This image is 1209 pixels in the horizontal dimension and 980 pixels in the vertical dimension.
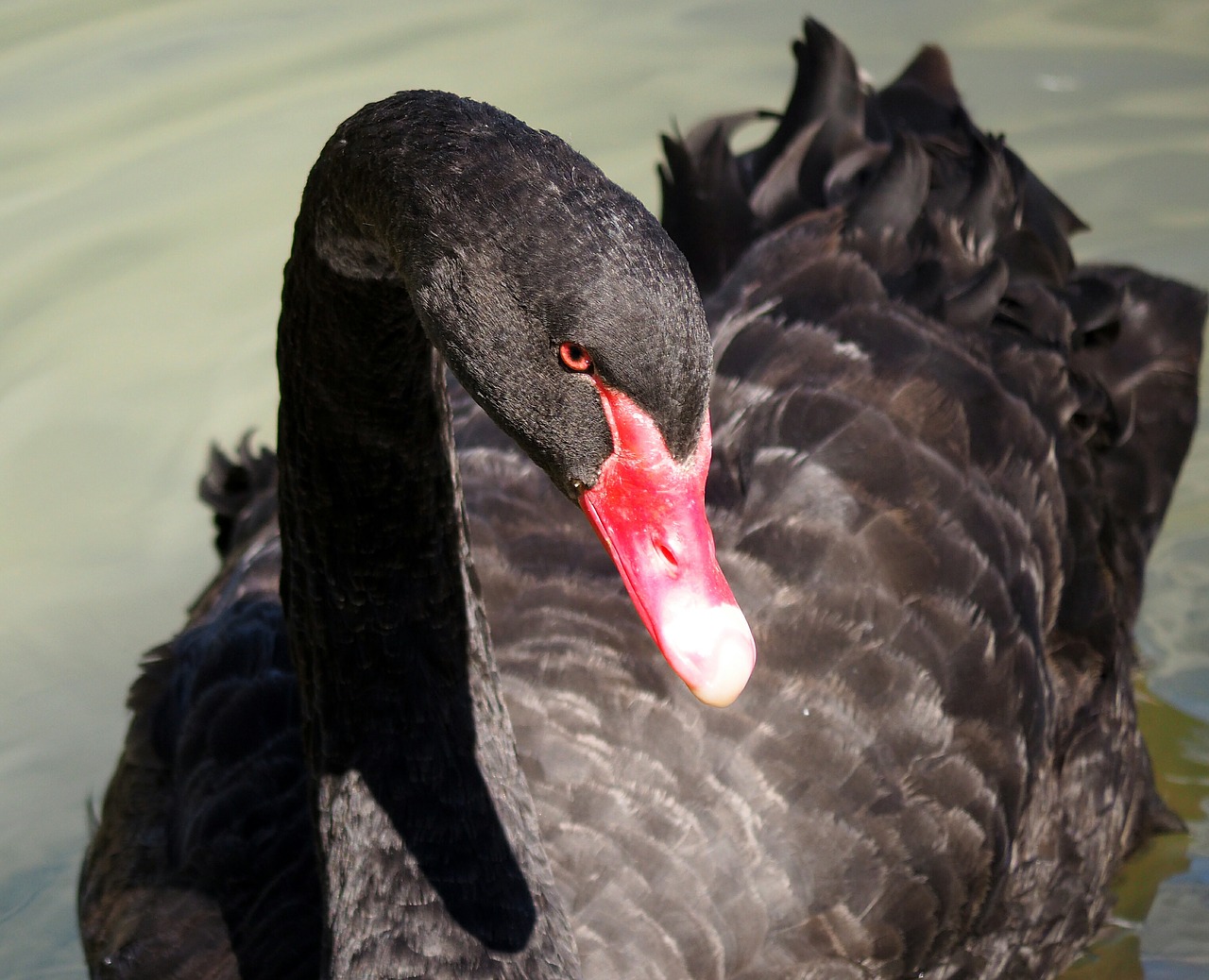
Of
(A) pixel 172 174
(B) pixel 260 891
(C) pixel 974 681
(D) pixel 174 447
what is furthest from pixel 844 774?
(A) pixel 172 174

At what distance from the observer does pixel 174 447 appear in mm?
6188

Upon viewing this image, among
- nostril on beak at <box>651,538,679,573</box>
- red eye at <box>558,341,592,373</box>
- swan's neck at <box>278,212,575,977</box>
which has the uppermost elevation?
red eye at <box>558,341,592,373</box>

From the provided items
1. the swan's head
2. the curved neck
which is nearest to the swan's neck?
the curved neck

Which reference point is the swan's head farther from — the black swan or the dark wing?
the dark wing

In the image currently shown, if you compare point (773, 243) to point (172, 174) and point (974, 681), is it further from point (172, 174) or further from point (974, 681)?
point (172, 174)

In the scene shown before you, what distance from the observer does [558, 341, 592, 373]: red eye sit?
2242 mm

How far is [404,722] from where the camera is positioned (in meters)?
3.16

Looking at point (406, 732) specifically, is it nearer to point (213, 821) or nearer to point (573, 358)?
point (213, 821)

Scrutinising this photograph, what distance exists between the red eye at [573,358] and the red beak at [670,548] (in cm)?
3

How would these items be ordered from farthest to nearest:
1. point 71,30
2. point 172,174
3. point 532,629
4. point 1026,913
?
point 71,30
point 172,174
point 1026,913
point 532,629

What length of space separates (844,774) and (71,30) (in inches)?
219


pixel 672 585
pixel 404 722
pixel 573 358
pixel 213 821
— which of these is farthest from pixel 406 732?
pixel 573 358

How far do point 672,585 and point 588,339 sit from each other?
0.37 m

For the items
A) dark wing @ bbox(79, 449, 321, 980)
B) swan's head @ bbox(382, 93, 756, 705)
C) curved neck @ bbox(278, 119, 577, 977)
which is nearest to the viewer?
swan's head @ bbox(382, 93, 756, 705)
